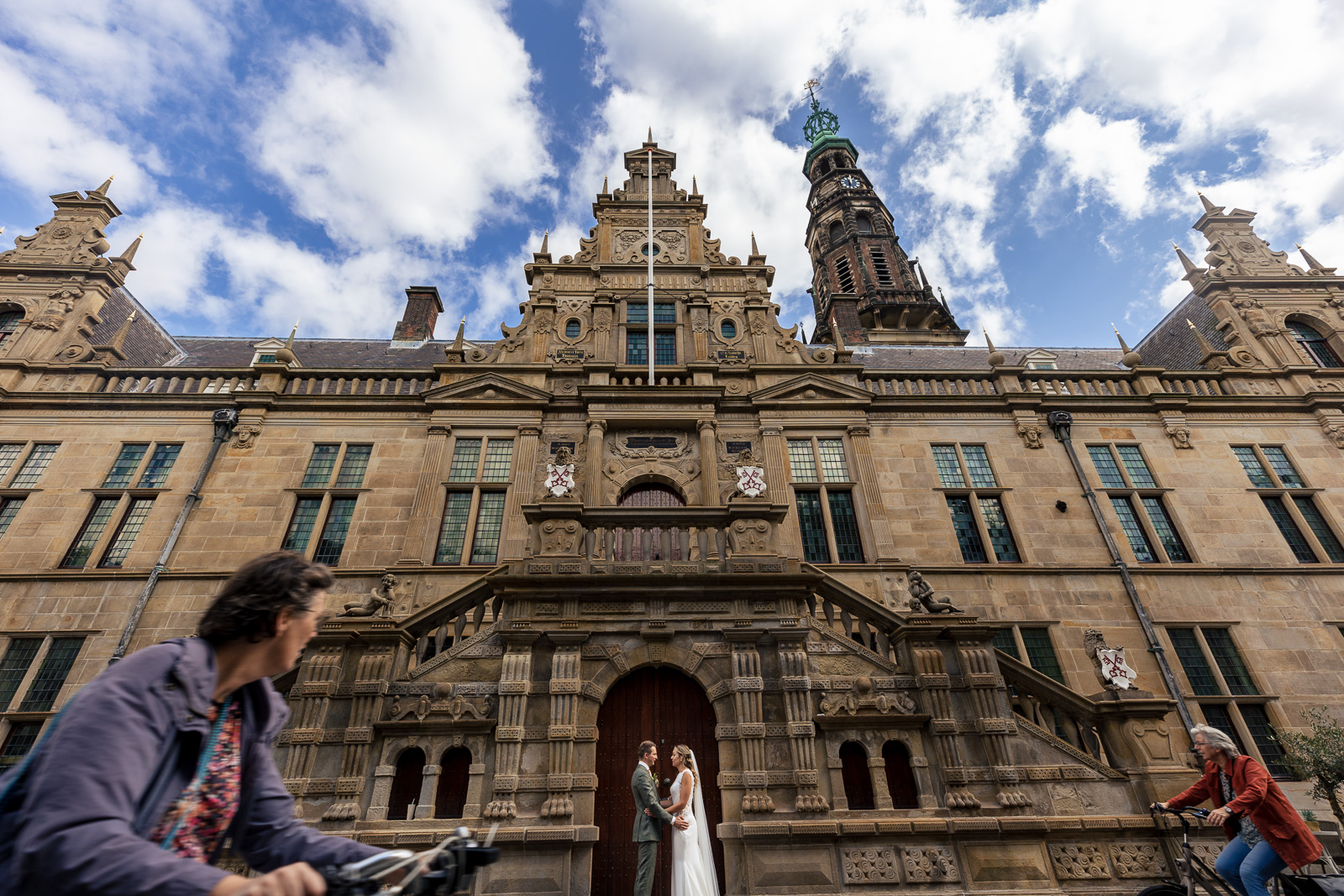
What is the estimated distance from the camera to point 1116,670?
33.4 feet

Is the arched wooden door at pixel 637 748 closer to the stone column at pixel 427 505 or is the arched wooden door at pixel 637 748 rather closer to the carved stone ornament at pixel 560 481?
the carved stone ornament at pixel 560 481

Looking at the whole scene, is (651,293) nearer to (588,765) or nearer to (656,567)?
(656,567)

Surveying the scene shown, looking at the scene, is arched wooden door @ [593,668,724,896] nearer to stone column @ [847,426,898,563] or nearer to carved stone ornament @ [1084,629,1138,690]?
carved stone ornament @ [1084,629,1138,690]

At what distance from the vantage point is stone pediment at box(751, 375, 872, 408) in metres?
18.2

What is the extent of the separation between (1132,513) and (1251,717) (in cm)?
519

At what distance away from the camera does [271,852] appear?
8.29 ft

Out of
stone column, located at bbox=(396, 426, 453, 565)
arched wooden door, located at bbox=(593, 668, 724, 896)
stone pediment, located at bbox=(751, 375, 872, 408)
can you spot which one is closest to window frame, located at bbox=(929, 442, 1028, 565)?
stone pediment, located at bbox=(751, 375, 872, 408)

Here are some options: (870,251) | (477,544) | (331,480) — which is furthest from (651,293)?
(870,251)

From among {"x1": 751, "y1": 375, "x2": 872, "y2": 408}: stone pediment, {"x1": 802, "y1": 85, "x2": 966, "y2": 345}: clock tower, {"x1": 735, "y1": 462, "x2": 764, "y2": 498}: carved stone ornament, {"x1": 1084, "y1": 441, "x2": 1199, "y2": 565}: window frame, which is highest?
{"x1": 802, "y1": 85, "x2": 966, "y2": 345}: clock tower

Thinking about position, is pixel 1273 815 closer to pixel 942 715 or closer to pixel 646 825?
pixel 942 715

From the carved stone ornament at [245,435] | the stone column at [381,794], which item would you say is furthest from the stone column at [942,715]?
the carved stone ornament at [245,435]

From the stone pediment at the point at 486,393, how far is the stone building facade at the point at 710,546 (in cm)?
16

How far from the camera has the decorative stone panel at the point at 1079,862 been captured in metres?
8.67

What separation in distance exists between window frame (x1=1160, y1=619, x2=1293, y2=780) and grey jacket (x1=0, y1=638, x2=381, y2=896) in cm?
1845
